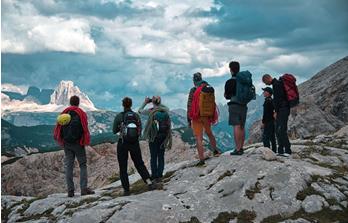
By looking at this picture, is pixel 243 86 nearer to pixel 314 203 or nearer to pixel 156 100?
pixel 156 100

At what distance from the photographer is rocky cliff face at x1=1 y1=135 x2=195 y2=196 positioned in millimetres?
43281

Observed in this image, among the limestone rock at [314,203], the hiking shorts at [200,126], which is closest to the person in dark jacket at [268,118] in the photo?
the hiking shorts at [200,126]

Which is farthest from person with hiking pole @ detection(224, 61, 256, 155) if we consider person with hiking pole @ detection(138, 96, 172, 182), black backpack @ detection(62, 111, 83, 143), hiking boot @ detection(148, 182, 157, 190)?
black backpack @ detection(62, 111, 83, 143)

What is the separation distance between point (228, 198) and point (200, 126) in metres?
4.21

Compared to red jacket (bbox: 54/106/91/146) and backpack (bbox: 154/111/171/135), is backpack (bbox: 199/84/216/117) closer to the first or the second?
backpack (bbox: 154/111/171/135)

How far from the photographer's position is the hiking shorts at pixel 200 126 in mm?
19250

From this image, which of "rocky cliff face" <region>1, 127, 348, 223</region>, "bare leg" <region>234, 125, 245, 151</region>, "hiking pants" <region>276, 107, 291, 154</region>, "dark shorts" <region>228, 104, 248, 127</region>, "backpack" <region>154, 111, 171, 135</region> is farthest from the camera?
"hiking pants" <region>276, 107, 291, 154</region>

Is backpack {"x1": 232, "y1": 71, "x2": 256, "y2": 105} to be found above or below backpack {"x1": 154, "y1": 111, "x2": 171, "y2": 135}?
above

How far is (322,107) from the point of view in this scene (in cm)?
4931

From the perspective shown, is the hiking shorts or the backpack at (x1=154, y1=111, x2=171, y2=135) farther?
the hiking shorts

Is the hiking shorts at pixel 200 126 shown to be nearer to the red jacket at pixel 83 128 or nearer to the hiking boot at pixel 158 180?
the hiking boot at pixel 158 180

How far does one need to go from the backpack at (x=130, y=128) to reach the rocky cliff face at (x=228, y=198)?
222cm

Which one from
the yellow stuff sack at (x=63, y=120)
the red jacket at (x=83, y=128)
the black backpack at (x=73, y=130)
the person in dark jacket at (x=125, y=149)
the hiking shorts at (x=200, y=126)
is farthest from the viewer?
the hiking shorts at (x=200, y=126)

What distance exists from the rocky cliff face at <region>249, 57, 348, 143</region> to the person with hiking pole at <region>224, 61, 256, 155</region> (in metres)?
19.1
